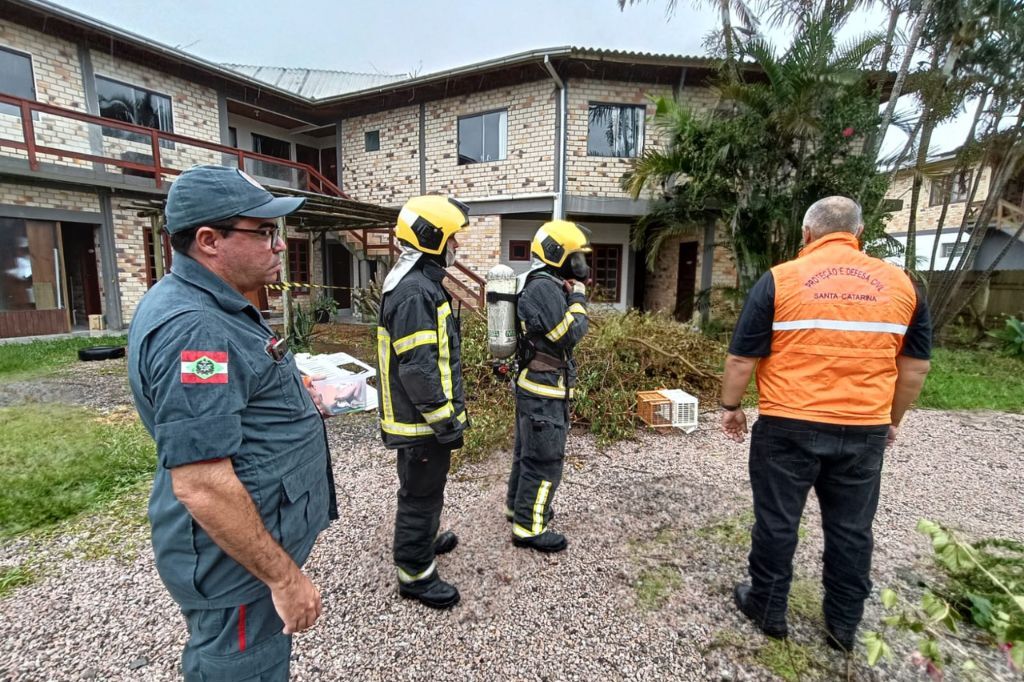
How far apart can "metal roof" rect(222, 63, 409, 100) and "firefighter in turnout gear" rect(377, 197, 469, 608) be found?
1777 centimetres

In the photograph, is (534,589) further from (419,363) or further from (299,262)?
(299,262)

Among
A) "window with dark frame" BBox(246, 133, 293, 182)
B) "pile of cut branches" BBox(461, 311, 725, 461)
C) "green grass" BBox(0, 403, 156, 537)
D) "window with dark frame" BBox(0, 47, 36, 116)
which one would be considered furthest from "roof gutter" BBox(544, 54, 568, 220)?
"window with dark frame" BBox(0, 47, 36, 116)

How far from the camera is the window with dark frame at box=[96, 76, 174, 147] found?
10.5 m

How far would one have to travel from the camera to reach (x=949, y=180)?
8977mm

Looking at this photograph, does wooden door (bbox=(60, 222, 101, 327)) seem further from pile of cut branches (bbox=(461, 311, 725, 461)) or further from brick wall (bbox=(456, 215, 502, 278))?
pile of cut branches (bbox=(461, 311, 725, 461))

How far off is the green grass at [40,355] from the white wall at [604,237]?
8624mm

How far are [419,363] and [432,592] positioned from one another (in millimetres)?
1205

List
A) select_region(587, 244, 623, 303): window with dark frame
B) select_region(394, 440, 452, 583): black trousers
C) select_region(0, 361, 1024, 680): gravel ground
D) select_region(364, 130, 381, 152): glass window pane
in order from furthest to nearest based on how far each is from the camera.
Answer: select_region(364, 130, 381, 152): glass window pane
select_region(587, 244, 623, 303): window with dark frame
select_region(394, 440, 452, 583): black trousers
select_region(0, 361, 1024, 680): gravel ground

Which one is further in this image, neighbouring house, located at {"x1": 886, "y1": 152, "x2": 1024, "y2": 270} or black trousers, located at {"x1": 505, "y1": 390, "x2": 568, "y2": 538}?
neighbouring house, located at {"x1": 886, "y1": 152, "x2": 1024, "y2": 270}

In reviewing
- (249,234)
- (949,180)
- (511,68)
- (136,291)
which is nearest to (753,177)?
(949,180)

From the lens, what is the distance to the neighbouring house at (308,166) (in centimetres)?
942

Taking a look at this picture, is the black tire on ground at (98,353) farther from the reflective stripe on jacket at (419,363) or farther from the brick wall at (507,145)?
the reflective stripe on jacket at (419,363)

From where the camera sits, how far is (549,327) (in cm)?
281

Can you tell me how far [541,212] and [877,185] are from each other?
6.38 metres
